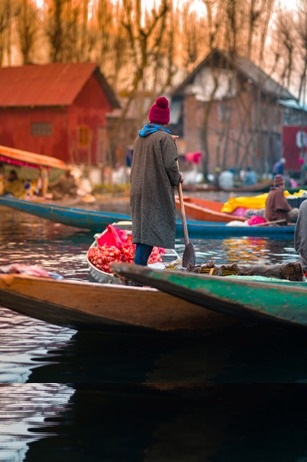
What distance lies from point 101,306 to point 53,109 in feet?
122

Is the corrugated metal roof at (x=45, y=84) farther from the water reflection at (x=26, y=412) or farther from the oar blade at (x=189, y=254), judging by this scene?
the water reflection at (x=26, y=412)

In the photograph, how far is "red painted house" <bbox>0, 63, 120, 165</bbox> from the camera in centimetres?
4394

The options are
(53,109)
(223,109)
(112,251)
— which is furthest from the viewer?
(223,109)

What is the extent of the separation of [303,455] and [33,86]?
39.9 meters

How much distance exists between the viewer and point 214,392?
7.02 metres

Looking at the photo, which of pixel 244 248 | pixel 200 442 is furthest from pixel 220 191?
pixel 200 442

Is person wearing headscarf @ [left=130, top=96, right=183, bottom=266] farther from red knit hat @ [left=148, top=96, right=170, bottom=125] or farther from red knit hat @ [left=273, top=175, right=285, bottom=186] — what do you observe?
red knit hat @ [left=273, top=175, right=285, bottom=186]

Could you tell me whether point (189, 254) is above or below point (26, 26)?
below

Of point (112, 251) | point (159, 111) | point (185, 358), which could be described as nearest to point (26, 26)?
point (112, 251)

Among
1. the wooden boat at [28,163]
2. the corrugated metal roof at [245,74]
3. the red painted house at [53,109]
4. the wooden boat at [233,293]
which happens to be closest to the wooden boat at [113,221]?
the wooden boat at [28,163]

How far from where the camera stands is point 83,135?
150ft

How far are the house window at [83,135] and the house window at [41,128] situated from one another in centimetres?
141

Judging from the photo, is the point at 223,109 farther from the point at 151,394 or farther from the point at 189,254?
the point at 151,394

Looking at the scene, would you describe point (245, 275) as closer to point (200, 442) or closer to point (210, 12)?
point (200, 442)
